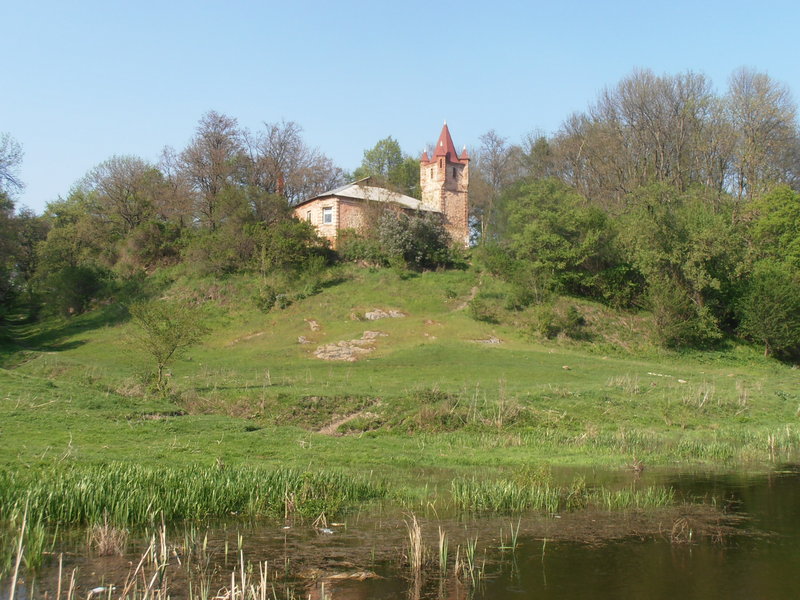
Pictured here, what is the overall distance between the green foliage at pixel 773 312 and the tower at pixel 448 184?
30.1m

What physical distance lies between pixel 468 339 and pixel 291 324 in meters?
13.5

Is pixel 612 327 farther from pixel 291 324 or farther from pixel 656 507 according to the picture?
pixel 656 507

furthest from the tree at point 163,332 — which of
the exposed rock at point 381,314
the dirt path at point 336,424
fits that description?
the exposed rock at point 381,314

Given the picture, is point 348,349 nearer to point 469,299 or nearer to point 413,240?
point 469,299

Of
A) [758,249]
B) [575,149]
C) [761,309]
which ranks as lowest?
[761,309]

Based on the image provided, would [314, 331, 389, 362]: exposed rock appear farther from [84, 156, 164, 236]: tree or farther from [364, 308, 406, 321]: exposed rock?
[84, 156, 164, 236]: tree

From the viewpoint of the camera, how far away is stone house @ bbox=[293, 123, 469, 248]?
6419cm

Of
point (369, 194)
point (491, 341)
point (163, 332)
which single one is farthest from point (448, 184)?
point (163, 332)

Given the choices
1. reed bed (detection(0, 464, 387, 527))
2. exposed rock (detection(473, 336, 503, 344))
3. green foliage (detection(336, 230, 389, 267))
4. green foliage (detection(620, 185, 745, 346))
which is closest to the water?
reed bed (detection(0, 464, 387, 527))

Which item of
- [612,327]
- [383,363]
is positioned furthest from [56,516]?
[612,327]

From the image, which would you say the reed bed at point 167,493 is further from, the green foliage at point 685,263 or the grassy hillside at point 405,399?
the green foliage at point 685,263

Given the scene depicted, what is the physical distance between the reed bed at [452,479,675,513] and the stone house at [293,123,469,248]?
50.6 metres

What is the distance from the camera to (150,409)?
75.8ft

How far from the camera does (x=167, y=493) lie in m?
12.1
